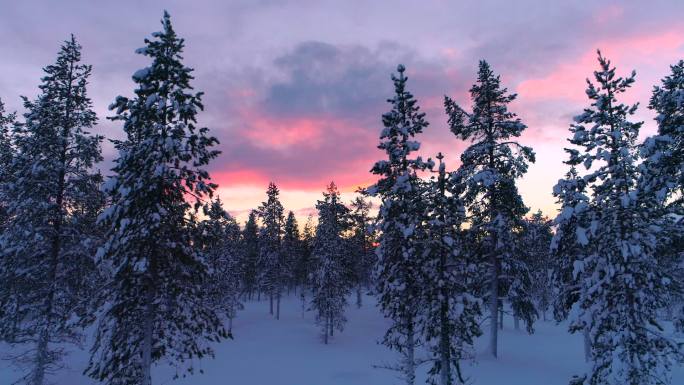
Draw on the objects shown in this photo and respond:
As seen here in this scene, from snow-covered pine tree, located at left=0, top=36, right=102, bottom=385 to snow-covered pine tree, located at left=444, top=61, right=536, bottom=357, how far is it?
19.2 metres

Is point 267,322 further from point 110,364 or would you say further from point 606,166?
point 606,166

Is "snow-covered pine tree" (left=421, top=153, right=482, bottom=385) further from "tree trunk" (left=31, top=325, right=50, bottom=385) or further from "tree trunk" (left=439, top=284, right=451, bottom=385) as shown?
"tree trunk" (left=31, top=325, right=50, bottom=385)

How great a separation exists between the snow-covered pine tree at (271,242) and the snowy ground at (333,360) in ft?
17.5

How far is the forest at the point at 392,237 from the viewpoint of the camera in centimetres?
1398

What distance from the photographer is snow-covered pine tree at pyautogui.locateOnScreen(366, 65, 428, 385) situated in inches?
720

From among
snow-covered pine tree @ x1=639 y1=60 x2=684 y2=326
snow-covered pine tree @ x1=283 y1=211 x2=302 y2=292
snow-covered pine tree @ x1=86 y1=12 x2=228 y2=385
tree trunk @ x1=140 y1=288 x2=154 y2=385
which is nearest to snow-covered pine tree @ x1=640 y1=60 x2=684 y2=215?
snow-covered pine tree @ x1=639 y1=60 x2=684 y2=326

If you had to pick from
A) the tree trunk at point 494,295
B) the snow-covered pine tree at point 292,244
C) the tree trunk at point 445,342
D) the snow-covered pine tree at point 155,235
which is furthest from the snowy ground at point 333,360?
the snow-covered pine tree at point 292,244

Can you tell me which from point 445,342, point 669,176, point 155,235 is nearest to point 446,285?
point 445,342

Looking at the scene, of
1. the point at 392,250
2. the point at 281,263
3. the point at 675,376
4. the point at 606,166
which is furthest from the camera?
the point at 281,263

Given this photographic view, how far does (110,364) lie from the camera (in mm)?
13688

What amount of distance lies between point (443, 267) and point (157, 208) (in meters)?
→ 11.2

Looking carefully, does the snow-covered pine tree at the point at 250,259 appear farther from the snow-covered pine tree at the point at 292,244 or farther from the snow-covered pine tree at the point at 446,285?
the snow-covered pine tree at the point at 446,285

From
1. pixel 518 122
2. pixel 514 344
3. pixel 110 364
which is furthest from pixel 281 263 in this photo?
pixel 110 364

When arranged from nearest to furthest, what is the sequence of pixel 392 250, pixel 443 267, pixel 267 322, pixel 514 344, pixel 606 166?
1. pixel 606 166
2. pixel 443 267
3. pixel 392 250
4. pixel 514 344
5. pixel 267 322
